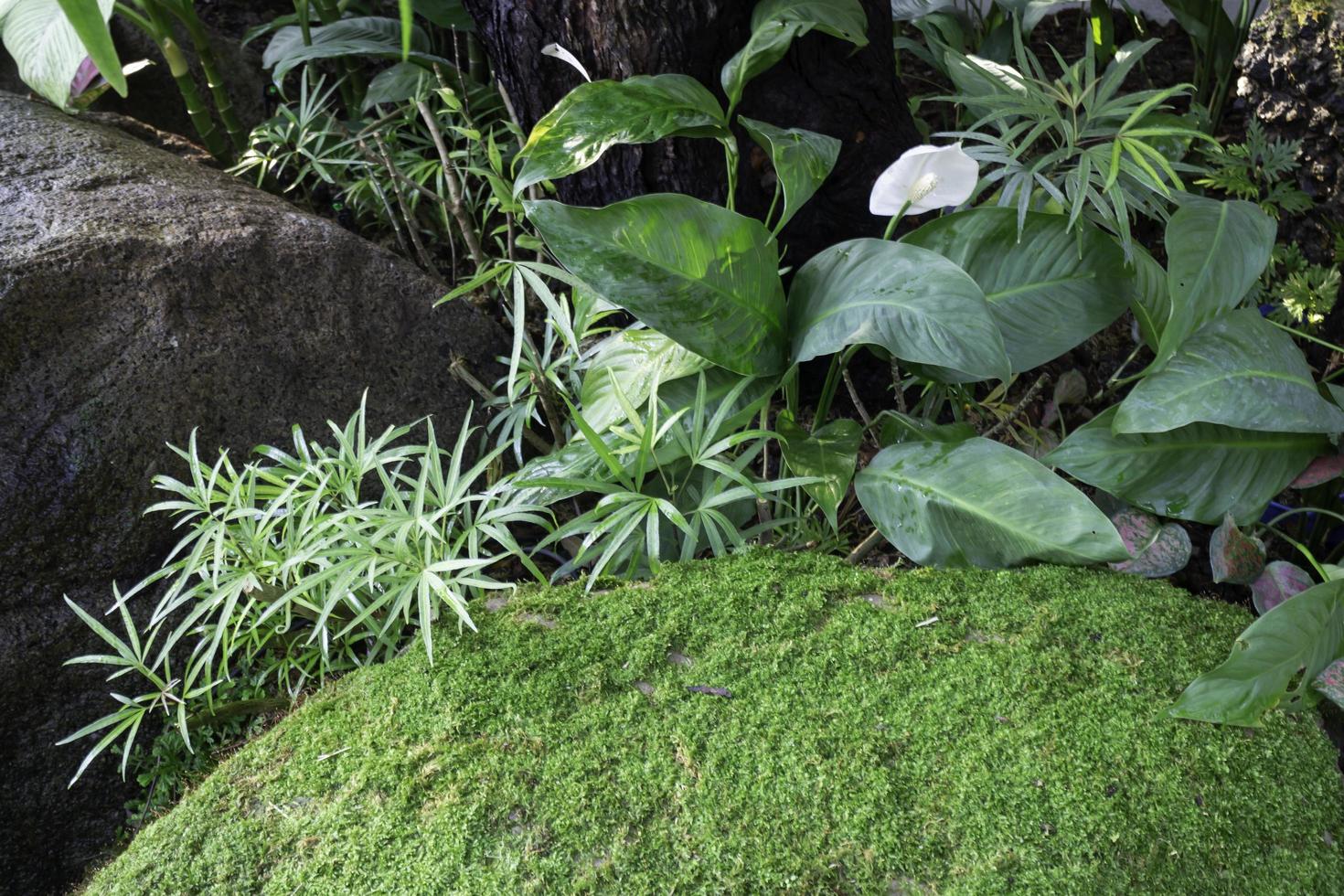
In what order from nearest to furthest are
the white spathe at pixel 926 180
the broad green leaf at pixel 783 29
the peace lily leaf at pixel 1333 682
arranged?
1. the peace lily leaf at pixel 1333 682
2. the white spathe at pixel 926 180
3. the broad green leaf at pixel 783 29

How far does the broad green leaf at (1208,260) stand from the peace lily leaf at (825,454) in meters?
0.45

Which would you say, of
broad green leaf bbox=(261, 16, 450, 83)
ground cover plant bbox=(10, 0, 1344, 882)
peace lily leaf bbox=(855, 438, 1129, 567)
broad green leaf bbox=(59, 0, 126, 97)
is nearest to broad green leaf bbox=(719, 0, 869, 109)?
ground cover plant bbox=(10, 0, 1344, 882)

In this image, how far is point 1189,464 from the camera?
56.0 inches

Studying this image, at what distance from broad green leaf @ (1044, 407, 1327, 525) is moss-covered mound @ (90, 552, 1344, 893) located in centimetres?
15

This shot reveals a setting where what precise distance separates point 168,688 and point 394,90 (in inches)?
60.9

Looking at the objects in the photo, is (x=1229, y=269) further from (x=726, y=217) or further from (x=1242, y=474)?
(x=726, y=217)

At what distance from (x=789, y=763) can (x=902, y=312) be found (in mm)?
624

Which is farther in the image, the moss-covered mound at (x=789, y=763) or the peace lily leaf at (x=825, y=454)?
the peace lily leaf at (x=825, y=454)

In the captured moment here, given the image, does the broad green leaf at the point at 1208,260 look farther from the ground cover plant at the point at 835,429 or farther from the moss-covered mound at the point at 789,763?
the moss-covered mound at the point at 789,763

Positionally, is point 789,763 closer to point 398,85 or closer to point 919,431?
point 919,431

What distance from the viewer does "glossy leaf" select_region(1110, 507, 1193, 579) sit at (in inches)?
54.2

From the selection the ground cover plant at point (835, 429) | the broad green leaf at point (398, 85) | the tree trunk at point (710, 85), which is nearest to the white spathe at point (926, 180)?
the ground cover plant at point (835, 429)

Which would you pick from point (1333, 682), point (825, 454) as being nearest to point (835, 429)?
point (825, 454)

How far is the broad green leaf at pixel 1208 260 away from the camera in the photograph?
1406 millimetres
